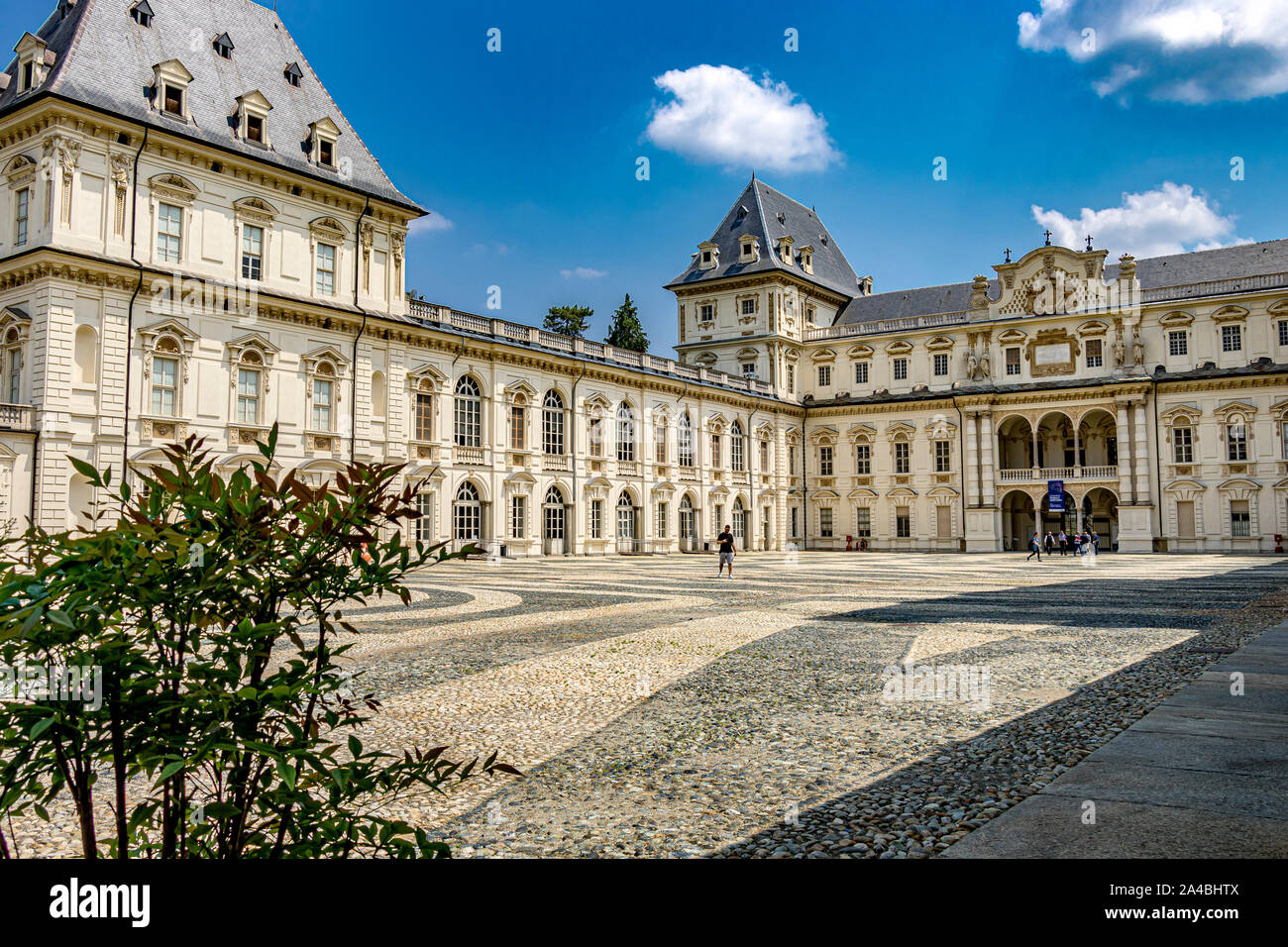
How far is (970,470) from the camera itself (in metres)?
55.7

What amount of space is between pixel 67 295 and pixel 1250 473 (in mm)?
54634

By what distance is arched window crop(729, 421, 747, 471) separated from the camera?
179ft

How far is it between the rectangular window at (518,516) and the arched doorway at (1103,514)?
116 feet

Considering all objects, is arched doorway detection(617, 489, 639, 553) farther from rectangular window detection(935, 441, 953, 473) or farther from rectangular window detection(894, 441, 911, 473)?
rectangular window detection(935, 441, 953, 473)

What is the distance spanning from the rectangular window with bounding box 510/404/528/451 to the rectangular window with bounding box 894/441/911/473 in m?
28.0

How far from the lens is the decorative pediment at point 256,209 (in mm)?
30391

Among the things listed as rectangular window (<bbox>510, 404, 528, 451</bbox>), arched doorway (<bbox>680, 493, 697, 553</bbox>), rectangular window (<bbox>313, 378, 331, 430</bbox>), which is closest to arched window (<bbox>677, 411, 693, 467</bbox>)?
arched doorway (<bbox>680, 493, 697, 553</bbox>)

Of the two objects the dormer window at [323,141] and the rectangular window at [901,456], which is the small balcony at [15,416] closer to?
the dormer window at [323,141]

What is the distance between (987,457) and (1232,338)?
46.7 feet

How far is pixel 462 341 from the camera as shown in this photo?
37.4 m

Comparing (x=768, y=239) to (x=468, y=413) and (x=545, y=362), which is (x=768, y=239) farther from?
(x=468, y=413)
